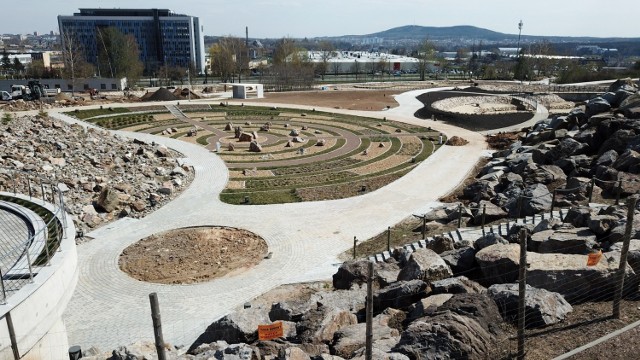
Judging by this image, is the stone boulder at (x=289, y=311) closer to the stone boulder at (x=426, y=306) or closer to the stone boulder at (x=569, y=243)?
the stone boulder at (x=426, y=306)

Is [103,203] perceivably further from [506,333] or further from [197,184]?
[506,333]

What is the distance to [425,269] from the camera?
36.9ft

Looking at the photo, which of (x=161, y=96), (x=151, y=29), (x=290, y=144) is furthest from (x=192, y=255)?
(x=151, y=29)

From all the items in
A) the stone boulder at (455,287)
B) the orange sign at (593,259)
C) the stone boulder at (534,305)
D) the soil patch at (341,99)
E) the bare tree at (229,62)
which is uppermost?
the bare tree at (229,62)

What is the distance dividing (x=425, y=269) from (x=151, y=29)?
130m

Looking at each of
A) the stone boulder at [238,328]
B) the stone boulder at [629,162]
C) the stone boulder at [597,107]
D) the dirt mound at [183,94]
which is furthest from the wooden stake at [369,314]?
the dirt mound at [183,94]

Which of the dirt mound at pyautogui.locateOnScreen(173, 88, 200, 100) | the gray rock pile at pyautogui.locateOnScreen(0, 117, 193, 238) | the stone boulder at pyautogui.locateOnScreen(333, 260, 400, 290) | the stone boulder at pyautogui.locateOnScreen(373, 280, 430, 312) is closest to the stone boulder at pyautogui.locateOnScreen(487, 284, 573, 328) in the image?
the stone boulder at pyautogui.locateOnScreen(373, 280, 430, 312)

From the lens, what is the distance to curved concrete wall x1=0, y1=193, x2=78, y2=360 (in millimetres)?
9680

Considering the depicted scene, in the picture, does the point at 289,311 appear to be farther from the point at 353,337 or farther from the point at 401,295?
the point at 401,295

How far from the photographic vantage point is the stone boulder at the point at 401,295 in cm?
1026

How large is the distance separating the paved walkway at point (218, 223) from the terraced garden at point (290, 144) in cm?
150

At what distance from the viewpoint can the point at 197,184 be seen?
1059 inches

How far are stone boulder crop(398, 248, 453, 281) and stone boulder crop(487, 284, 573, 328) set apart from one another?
2201mm

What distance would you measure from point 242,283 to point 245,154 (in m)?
19.1
